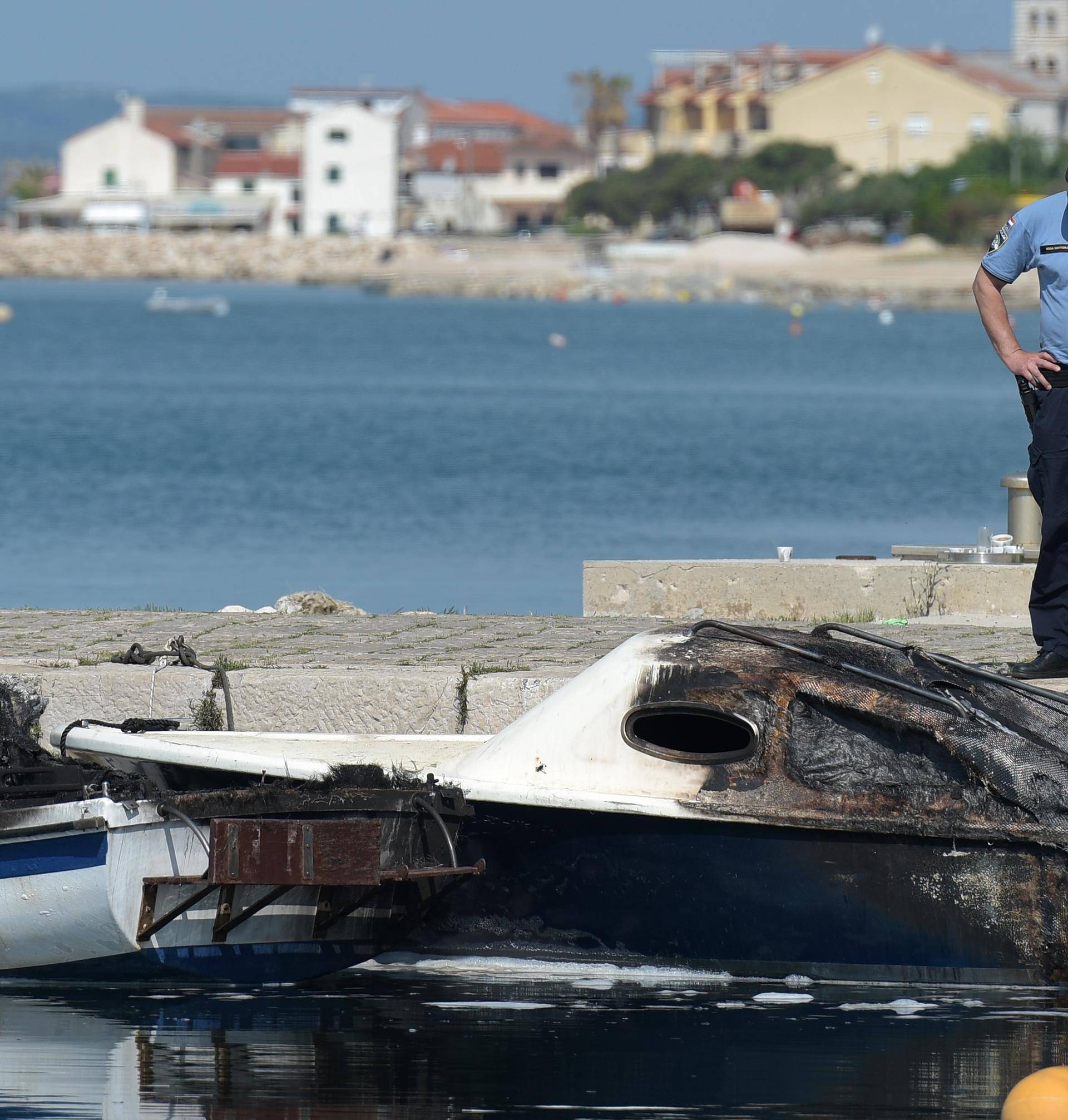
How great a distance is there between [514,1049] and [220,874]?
111 centimetres

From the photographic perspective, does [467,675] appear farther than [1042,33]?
No

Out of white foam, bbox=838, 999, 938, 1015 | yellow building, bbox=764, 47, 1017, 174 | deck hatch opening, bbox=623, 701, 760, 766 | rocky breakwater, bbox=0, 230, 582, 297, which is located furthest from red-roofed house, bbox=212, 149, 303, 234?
white foam, bbox=838, 999, 938, 1015

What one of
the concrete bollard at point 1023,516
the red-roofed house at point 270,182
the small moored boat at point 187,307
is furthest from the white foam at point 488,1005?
the red-roofed house at point 270,182

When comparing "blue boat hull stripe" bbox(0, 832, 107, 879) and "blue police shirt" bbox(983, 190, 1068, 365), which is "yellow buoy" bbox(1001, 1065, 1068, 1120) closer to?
"blue boat hull stripe" bbox(0, 832, 107, 879)

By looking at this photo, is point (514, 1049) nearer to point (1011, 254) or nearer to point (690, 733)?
point (690, 733)

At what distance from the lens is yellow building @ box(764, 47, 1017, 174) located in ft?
465

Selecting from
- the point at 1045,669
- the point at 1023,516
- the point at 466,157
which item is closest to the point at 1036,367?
the point at 1045,669

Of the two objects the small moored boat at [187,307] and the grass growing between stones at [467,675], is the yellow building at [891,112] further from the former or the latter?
the grass growing between stones at [467,675]

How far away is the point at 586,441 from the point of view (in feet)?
131

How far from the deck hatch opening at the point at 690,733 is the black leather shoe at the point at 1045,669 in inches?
60.7

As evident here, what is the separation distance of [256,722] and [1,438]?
108 feet

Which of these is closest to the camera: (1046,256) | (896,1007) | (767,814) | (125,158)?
(767,814)

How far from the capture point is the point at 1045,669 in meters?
7.84

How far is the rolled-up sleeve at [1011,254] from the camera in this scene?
7.76 meters
